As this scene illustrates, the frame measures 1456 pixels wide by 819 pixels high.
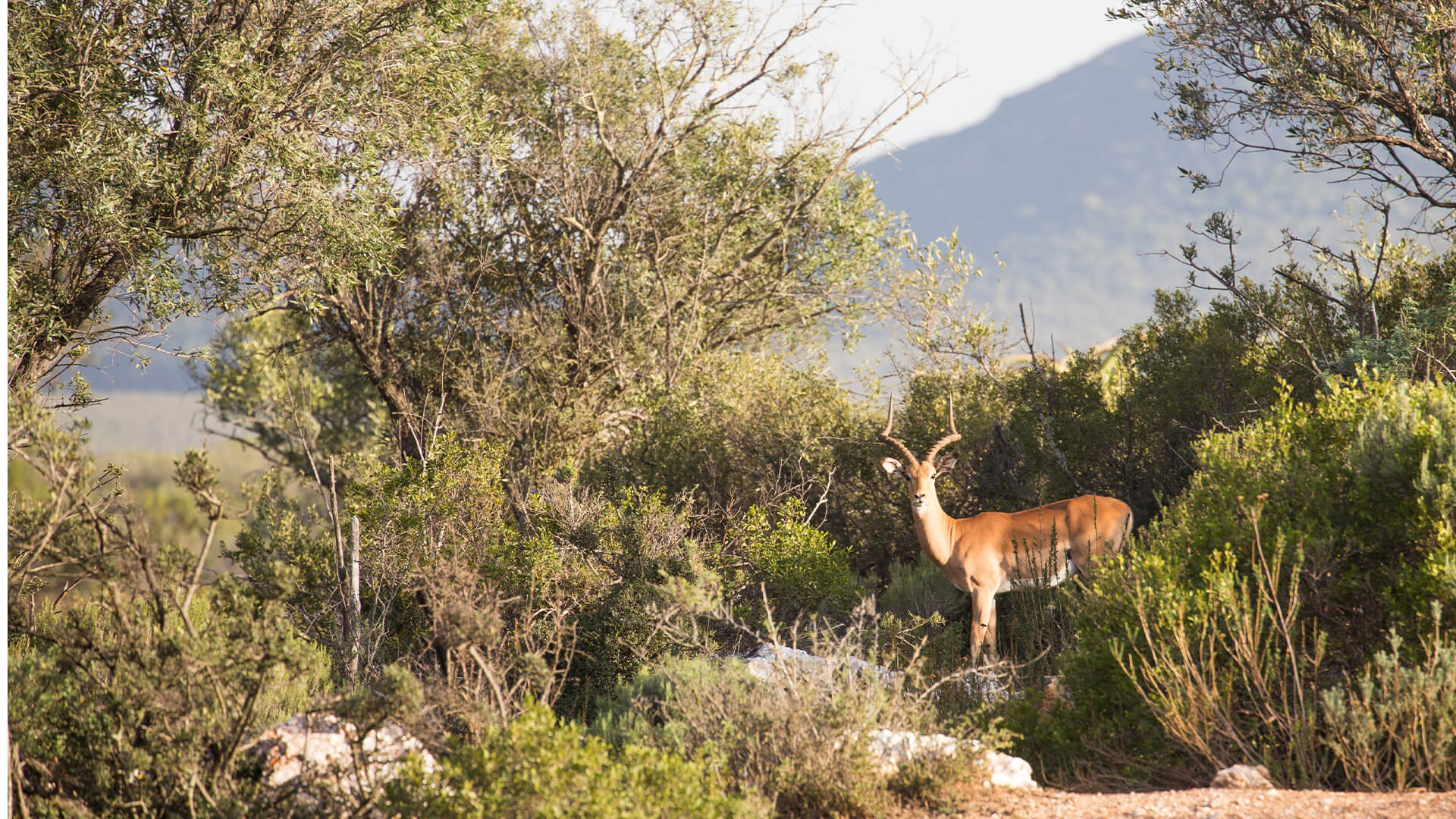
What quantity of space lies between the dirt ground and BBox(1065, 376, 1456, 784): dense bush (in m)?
0.38

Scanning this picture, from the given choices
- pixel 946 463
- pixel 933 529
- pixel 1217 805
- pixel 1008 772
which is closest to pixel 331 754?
pixel 1008 772

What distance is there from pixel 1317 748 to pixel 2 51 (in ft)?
24.9

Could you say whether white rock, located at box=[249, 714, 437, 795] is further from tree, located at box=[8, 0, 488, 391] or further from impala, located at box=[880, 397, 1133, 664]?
impala, located at box=[880, 397, 1133, 664]

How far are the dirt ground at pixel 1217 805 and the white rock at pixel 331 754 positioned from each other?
2.67 metres

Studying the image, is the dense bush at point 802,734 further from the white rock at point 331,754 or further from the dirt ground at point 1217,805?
the white rock at point 331,754

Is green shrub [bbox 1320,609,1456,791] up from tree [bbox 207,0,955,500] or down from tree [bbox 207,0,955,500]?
down

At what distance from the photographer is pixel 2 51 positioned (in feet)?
18.1

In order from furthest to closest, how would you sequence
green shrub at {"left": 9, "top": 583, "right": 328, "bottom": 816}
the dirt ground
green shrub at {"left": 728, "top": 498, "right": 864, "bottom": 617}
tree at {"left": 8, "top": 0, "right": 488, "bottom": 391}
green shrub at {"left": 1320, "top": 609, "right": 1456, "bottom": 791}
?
green shrub at {"left": 728, "top": 498, "right": 864, "bottom": 617} < tree at {"left": 8, "top": 0, "right": 488, "bottom": 391} < green shrub at {"left": 1320, "top": 609, "right": 1456, "bottom": 791} < green shrub at {"left": 9, "top": 583, "right": 328, "bottom": 816} < the dirt ground

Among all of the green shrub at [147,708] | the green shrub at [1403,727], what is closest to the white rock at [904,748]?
the green shrub at [1403,727]

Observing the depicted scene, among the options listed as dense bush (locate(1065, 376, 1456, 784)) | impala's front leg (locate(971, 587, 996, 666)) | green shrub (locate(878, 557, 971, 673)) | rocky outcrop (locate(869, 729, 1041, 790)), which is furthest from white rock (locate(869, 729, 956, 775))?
impala's front leg (locate(971, 587, 996, 666))

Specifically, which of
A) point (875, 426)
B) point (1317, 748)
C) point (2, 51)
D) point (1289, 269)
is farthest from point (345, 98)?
point (1289, 269)

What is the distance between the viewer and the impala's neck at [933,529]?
9.27 metres

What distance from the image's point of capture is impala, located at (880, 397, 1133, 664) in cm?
906

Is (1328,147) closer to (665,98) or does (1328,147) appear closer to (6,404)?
(665,98)
